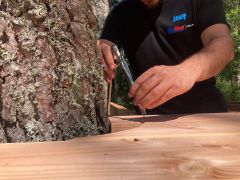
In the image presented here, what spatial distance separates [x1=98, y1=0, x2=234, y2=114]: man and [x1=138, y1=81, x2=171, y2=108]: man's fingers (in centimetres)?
50

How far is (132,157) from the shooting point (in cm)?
65

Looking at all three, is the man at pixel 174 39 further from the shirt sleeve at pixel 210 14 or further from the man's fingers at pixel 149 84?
the man's fingers at pixel 149 84

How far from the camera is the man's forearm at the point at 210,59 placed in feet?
4.40

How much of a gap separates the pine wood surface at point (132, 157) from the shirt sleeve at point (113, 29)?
5.15ft

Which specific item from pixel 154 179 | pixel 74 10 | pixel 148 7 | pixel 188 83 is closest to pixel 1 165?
pixel 154 179

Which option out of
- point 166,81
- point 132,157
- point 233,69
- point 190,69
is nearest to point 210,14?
point 190,69

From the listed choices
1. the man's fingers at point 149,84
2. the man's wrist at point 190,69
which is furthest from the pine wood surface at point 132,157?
the man's wrist at point 190,69

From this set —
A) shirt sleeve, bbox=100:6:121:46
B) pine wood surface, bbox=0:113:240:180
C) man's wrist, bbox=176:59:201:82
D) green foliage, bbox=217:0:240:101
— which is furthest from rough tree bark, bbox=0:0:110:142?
green foliage, bbox=217:0:240:101

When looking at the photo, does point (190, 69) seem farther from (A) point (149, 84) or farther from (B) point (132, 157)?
(B) point (132, 157)

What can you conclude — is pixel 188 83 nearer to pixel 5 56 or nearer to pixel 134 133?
pixel 134 133

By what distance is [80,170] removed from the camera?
59 cm

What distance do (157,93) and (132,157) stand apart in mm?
505

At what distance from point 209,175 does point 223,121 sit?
17.8 inches

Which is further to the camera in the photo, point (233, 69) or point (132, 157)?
point (233, 69)
